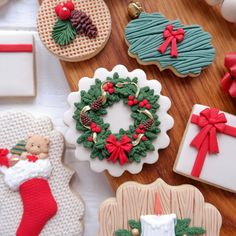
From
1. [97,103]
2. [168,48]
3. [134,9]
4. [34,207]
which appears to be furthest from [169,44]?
[34,207]

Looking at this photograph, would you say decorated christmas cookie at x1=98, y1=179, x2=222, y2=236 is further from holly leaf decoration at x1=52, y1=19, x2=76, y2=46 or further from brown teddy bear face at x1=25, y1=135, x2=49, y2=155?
holly leaf decoration at x1=52, y1=19, x2=76, y2=46

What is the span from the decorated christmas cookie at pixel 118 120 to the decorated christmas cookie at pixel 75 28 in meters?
0.07

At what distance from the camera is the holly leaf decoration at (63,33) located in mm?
1045

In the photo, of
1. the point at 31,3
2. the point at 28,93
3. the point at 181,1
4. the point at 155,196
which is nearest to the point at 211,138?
the point at 155,196

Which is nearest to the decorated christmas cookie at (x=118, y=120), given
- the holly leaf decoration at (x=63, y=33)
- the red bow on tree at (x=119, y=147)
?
the red bow on tree at (x=119, y=147)

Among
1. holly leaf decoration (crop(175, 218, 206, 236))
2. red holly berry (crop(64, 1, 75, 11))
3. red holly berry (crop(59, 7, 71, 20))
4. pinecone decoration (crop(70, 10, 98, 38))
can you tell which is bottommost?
holly leaf decoration (crop(175, 218, 206, 236))

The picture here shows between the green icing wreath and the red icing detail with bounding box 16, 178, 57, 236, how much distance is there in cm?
15

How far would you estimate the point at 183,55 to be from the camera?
41.1 inches

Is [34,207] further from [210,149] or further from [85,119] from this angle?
[210,149]

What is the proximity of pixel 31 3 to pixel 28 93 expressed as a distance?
247 mm

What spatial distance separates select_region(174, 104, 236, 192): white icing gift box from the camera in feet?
3.33

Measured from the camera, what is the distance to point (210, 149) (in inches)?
40.0

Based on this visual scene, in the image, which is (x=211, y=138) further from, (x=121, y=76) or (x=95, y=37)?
(x=95, y=37)

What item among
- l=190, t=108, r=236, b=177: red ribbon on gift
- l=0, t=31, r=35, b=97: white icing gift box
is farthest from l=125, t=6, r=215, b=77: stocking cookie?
l=0, t=31, r=35, b=97: white icing gift box
